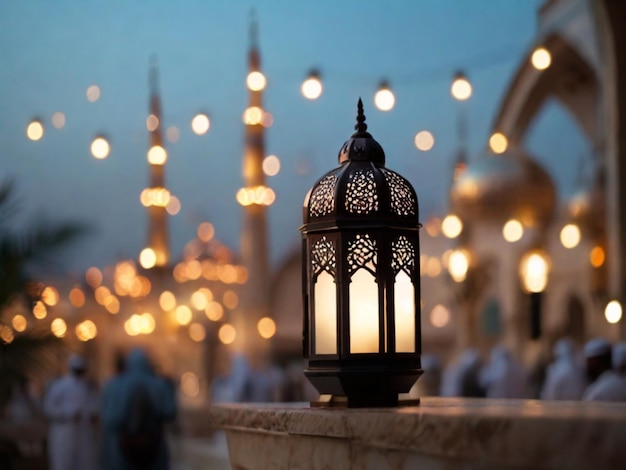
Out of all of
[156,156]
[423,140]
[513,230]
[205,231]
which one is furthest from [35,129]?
[205,231]

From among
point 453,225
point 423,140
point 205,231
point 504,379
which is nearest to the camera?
point 423,140

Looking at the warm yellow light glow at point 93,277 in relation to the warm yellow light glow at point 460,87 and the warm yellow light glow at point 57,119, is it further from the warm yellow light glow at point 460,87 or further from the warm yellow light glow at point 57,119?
the warm yellow light glow at point 460,87

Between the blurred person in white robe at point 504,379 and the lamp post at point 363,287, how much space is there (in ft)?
35.2

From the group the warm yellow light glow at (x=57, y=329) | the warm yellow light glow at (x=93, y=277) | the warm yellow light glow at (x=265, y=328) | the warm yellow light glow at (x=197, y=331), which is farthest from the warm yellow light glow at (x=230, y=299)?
the warm yellow light glow at (x=57, y=329)

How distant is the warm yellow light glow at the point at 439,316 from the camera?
44.4 metres

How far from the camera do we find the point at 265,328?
25797 mm

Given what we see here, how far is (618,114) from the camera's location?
42.6 ft

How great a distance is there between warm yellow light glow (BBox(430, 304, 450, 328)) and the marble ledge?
1586 inches

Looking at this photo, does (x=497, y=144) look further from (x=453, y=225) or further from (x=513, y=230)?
(x=513, y=230)

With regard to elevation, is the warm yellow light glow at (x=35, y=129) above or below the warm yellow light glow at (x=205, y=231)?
below

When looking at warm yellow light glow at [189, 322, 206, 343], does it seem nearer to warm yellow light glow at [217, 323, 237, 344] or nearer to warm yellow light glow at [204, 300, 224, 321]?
warm yellow light glow at [217, 323, 237, 344]

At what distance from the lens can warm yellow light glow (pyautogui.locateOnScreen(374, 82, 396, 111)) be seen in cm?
1227

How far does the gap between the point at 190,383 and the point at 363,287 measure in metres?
45.5

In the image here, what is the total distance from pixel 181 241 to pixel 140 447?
125 ft
